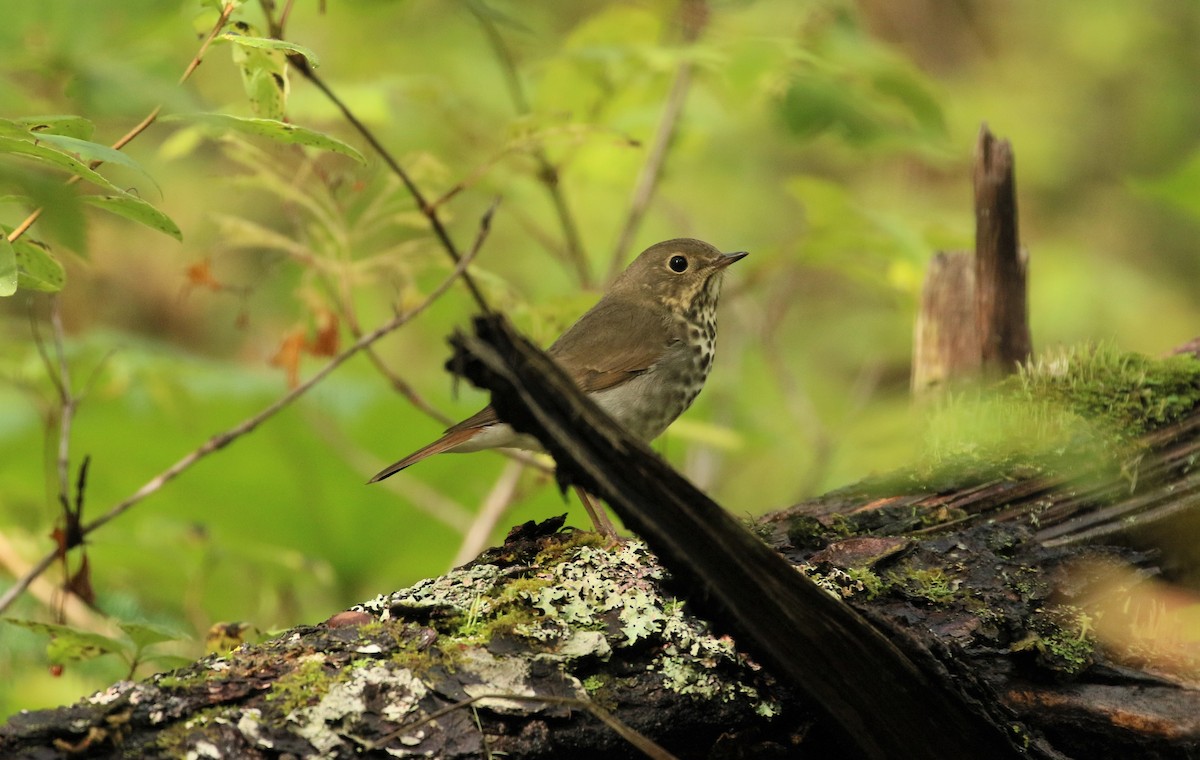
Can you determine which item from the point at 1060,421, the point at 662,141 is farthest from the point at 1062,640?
the point at 662,141

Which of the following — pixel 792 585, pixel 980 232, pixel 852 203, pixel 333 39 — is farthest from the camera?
pixel 333 39

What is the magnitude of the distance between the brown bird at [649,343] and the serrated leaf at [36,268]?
1037mm

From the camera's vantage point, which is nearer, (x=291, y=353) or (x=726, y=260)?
(x=291, y=353)

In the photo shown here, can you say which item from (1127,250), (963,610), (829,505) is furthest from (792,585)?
(1127,250)

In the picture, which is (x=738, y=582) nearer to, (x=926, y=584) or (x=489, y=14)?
(x=926, y=584)

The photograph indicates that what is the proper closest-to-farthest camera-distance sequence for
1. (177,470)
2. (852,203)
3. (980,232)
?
(177,470) < (980,232) < (852,203)

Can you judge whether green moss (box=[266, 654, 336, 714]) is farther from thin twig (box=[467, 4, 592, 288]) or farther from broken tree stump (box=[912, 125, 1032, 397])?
broken tree stump (box=[912, 125, 1032, 397])

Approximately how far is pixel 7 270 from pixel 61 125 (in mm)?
233

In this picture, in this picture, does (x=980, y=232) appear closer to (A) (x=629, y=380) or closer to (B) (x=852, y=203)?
(B) (x=852, y=203)

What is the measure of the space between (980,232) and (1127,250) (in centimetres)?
514

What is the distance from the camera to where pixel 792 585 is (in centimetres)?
169

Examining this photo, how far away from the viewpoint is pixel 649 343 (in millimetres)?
3102

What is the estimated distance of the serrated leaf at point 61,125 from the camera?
5.29 ft

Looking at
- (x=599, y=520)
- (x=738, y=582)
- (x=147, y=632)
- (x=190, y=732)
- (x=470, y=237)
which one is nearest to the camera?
(x=190, y=732)
